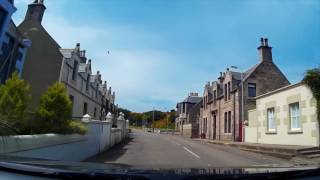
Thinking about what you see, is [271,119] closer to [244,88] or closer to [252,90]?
[244,88]

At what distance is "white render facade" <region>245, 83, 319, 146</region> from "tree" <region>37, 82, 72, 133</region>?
573 inches

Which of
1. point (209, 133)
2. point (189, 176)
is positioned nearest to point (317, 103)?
point (189, 176)

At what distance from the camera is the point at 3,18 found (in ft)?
51.7

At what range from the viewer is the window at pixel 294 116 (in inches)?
952

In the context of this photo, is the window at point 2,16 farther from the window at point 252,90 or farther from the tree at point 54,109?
the window at point 252,90

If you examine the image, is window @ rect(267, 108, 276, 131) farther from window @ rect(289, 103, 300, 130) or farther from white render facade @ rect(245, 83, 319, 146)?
window @ rect(289, 103, 300, 130)

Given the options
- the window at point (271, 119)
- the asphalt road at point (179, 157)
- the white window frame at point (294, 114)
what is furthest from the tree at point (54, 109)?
the window at point (271, 119)

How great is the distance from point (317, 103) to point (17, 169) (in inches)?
835

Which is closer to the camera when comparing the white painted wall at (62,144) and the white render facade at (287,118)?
the white painted wall at (62,144)

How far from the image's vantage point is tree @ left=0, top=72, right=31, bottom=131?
396 inches

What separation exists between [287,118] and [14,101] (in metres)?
19.3

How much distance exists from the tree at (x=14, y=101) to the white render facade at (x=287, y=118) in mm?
16466

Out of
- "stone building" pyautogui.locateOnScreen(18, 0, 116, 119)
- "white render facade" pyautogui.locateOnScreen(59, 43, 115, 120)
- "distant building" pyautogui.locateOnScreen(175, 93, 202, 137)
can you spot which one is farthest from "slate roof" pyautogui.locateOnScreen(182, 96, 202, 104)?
"stone building" pyautogui.locateOnScreen(18, 0, 116, 119)

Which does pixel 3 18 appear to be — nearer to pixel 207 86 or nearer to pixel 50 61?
pixel 50 61
